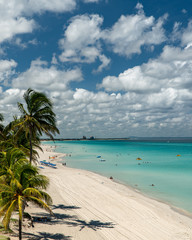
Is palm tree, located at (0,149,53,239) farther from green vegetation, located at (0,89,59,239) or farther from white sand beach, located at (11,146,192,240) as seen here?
Answer: white sand beach, located at (11,146,192,240)

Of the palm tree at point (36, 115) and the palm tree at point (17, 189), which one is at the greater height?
the palm tree at point (36, 115)

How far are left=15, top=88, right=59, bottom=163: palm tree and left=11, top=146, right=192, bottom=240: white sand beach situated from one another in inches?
242

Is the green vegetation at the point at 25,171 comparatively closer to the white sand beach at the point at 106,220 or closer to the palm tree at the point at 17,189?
the palm tree at the point at 17,189

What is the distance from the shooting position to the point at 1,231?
1256 cm

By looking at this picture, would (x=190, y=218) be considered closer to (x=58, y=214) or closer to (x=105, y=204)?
(x=105, y=204)

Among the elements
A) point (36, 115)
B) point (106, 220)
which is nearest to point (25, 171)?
point (36, 115)

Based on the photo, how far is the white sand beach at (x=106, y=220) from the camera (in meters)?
14.5

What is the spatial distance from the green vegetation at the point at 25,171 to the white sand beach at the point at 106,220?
277 cm

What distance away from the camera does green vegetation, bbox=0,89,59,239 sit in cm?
996

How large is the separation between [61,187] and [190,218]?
54.9 ft

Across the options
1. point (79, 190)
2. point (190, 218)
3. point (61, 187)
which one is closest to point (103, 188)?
point (79, 190)

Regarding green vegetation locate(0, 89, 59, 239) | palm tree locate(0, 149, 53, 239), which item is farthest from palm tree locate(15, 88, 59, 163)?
palm tree locate(0, 149, 53, 239)

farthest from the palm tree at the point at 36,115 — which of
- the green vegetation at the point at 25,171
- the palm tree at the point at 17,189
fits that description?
the palm tree at the point at 17,189

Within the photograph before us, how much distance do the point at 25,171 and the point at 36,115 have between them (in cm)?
687
